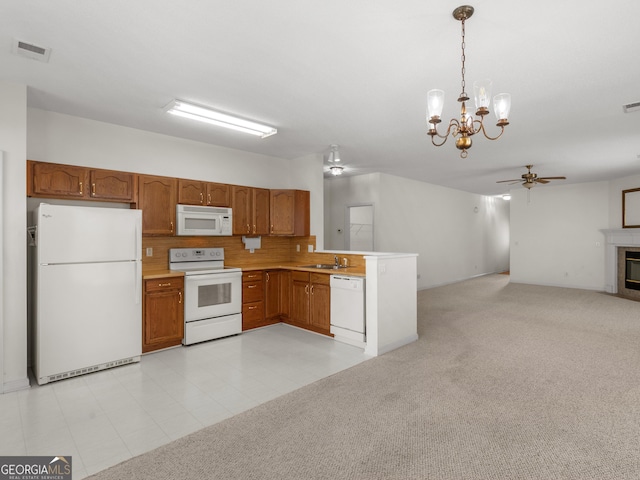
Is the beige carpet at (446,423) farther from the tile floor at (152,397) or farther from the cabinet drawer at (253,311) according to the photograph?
the cabinet drawer at (253,311)

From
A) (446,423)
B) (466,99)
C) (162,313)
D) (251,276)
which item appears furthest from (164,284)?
(466,99)

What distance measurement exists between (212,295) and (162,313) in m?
0.64

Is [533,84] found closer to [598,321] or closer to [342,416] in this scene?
[342,416]

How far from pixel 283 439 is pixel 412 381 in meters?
1.45

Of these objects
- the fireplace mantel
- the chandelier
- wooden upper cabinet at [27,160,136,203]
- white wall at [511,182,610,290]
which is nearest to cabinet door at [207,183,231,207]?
wooden upper cabinet at [27,160,136,203]

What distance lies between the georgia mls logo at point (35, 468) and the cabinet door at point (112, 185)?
2.67 metres

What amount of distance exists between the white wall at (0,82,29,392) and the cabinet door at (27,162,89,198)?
1.25 ft

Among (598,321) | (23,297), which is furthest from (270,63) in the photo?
(598,321)

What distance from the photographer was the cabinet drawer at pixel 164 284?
13.0 feet

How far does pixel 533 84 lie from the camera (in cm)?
306

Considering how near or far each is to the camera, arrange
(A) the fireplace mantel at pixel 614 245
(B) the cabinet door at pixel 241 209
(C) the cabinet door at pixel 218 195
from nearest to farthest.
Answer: (C) the cabinet door at pixel 218 195 < (B) the cabinet door at pixel 241 209 < (A) the fireplace mantel at pixel 614 245

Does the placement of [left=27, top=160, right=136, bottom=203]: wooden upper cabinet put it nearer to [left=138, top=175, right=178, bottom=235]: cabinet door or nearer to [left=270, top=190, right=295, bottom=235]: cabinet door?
[left=138, top=175, right=178, bottom=235]: cabinet door

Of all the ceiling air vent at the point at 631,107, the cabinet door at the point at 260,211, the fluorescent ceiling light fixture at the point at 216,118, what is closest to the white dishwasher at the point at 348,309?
the cabinet door at the point at 260,211

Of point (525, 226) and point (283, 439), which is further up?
point (525, 226)
